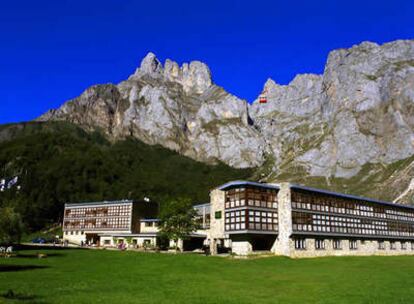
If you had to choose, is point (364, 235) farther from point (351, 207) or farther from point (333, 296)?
point (333, 296)

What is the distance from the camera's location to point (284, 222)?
6894 cm

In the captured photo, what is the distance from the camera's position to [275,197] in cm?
7112

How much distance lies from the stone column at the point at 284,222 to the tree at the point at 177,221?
17222 mm

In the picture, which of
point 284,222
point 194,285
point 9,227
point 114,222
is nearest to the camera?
point 194,285

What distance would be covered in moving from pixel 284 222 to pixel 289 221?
1.07 m

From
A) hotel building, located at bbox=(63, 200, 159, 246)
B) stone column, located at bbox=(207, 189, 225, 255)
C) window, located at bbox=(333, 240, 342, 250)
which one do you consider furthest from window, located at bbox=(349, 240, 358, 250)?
hotel building, located at bbox=(63, 200, 159, 246)

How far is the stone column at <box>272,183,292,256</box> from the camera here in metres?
67.6

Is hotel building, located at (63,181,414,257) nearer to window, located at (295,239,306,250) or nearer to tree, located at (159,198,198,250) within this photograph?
window, located at (295,239,306,250)

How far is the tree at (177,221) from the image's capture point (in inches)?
3012

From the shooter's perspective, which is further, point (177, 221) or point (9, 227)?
point (177, 221)

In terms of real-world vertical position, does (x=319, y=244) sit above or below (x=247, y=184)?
below

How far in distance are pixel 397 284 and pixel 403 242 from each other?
6681 cm

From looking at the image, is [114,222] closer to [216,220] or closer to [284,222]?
[216,220]

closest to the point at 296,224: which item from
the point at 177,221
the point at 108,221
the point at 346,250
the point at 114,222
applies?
the point at 346,250
